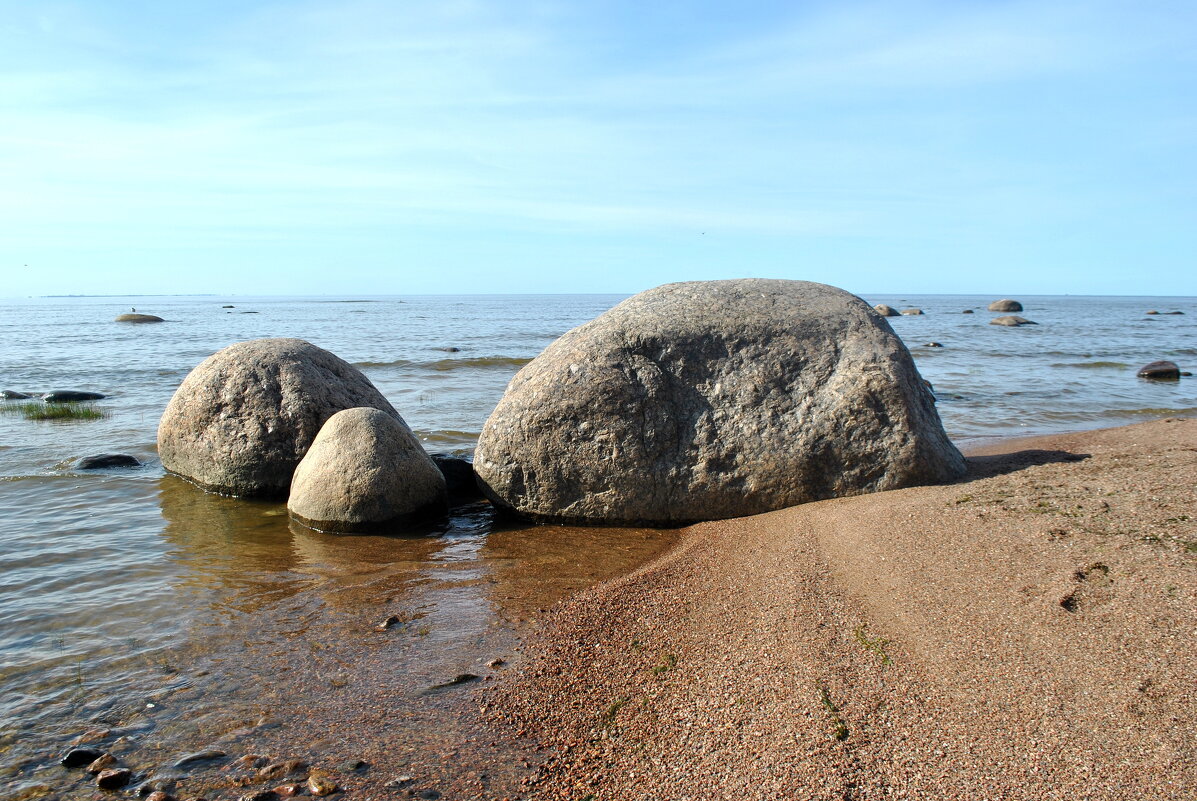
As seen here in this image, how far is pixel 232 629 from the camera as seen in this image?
15.8ft

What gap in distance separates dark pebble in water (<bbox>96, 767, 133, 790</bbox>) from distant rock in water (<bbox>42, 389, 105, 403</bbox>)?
1303cm

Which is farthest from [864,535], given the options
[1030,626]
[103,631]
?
[103,631]

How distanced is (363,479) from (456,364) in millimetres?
14291

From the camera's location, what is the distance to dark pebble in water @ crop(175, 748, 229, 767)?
340 centimetres

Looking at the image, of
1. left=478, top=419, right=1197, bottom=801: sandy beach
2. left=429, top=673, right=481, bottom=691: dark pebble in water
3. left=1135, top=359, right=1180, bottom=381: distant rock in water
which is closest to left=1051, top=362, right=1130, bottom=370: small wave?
left=1135, top=359, right=1180, bottom=381: distant rock in water

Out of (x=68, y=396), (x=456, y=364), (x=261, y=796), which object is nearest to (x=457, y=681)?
(x=261, y=796)

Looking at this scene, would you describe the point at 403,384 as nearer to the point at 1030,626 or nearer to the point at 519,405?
the point at 519,405

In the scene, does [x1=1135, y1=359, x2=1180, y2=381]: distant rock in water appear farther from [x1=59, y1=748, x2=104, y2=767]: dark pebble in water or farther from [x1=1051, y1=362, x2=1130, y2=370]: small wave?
[x1=59, y1=748, x2=104, y2=767]: dark pebble in water

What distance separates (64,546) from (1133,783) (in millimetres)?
7326

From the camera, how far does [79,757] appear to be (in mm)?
3453

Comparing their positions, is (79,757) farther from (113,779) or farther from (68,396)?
(68,396)

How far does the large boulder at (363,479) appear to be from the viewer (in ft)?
22.5

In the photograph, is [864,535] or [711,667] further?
[864,535]

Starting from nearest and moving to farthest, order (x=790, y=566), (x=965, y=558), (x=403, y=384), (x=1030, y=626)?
1. (x=1030, y=626)
2. (x=965, y=558)
3. (x=790, y=566)
4. (x=403, y=384)
